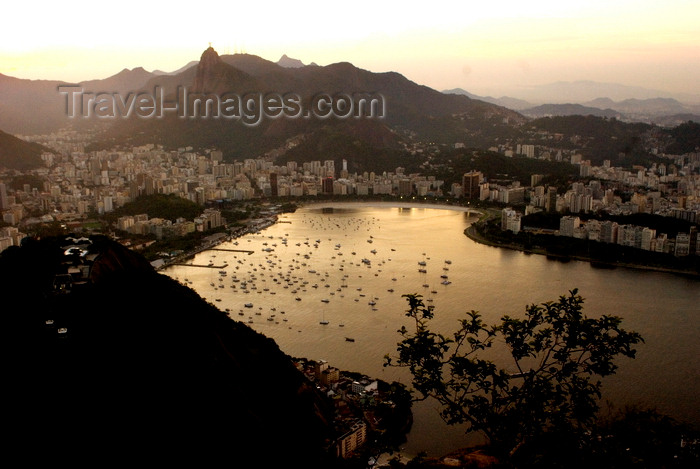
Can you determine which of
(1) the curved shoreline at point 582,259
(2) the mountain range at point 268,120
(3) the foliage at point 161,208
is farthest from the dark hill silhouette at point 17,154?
(1) the curved shoreline at point 582,259

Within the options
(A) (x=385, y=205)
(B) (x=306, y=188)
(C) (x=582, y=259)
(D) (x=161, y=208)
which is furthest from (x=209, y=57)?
(C) (x=582, y=259)

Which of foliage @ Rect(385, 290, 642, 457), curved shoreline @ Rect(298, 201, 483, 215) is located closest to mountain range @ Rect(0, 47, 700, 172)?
curved shoreline @ Rect(298, 201, 483, 215)

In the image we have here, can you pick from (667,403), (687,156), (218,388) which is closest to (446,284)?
(667,403)

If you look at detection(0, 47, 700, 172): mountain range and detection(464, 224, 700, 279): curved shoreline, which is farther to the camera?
detection(0, 47, 700, 172): mountain range

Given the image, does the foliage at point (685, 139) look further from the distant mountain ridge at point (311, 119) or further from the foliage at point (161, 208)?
the foliage at point (161, 208)

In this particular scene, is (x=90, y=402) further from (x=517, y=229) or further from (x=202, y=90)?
(x=202, y=90)

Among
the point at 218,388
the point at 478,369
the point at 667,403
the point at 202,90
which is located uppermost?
the point at 202,90

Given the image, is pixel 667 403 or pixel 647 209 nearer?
pixel 667 403

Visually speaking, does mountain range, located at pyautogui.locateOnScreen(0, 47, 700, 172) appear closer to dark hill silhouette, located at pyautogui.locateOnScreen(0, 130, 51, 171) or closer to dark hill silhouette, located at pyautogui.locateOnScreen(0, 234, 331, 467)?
dark hill silhouette, located at pyautogui.locateOnScreen(0, 130, 51, 171)
